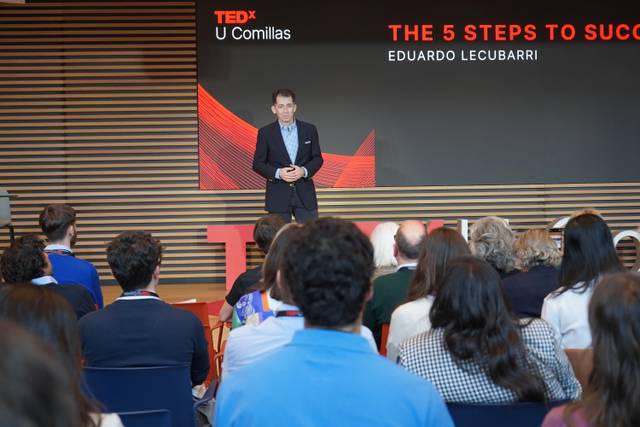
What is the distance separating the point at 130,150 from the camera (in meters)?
9.40

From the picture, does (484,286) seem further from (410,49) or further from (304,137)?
(410,49)

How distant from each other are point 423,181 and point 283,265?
7.85m

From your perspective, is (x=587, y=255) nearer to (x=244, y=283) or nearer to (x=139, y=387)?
(x=244, y=283)

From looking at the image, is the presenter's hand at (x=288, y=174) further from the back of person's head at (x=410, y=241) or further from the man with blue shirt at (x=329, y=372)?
the man with blue shirt at (x=329, y=372)

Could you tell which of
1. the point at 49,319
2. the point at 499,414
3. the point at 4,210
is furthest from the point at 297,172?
the point at 49,319

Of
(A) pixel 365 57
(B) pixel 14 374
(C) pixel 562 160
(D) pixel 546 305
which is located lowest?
(D) pixel 546 305

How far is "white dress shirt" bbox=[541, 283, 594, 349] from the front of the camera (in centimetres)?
350

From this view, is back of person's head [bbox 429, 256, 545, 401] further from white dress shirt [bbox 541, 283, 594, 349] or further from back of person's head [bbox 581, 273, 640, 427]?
white dress shirt [bbox 541, 283, 594, 349]

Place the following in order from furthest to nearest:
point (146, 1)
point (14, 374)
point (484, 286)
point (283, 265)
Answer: point (146, 1), point (484, 286), point (283, 265), point (14, 374)

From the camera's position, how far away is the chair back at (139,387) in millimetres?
2830

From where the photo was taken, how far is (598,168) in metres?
9.54

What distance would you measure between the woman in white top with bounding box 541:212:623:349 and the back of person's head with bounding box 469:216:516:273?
665mm

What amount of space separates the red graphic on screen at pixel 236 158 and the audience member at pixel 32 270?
5.44 meters

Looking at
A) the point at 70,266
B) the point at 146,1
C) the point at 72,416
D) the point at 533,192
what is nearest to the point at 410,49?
the point at 533,192
